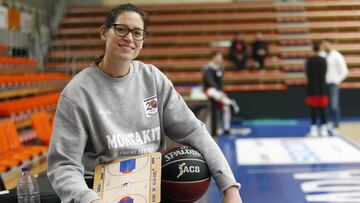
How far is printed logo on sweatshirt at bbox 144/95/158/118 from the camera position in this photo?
2.26 m

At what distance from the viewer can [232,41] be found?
1388cm

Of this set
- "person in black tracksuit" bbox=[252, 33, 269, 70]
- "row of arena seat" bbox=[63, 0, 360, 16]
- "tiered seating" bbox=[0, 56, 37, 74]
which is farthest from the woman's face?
"row of arena seat" bbox=[63, 0, 360, 16]

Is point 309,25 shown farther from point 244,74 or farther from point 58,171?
point 58,171

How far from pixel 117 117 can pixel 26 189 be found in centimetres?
95

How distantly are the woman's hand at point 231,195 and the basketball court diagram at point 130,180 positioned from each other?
0.29 m

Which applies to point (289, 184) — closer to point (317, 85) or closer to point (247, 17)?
point (317, 85)

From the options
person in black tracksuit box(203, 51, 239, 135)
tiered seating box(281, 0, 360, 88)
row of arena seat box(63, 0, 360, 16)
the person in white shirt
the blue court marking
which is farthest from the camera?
row of arena seat box(63, 0, 360, 16)

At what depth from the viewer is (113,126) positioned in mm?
2168

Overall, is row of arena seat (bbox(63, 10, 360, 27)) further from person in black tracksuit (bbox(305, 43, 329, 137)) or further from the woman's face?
the woman's face

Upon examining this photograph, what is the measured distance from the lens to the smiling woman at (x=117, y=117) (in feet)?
6.81

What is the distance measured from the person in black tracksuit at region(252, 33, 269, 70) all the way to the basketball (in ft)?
38.1

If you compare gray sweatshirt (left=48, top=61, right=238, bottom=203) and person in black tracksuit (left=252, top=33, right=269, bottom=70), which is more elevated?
gray sweatshirt (left=48, top=61, right=238, bottom=203)

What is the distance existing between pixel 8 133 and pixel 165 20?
9815 mm

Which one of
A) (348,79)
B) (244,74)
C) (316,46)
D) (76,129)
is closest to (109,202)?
(76,129)
